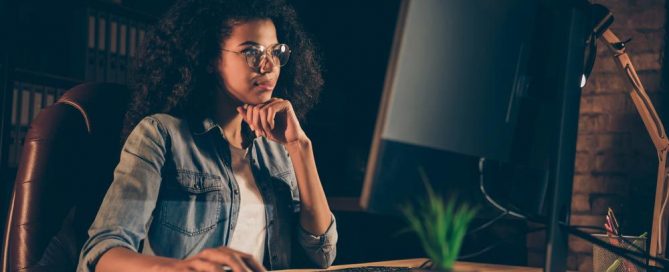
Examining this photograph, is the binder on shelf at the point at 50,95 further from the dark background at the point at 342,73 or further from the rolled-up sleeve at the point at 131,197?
the rolled-up sleeve at the point at 131,197

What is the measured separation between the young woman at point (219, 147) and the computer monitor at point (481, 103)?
0.74m

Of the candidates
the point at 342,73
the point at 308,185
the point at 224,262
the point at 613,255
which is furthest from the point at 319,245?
the point at 342,73

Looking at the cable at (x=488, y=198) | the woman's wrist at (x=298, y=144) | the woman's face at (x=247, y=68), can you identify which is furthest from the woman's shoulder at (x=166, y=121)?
the cable at (x=488, y=198)

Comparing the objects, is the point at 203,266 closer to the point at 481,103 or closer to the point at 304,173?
the point at 481,103

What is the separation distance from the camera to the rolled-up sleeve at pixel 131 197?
1207 millimetres

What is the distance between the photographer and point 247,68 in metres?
1.53

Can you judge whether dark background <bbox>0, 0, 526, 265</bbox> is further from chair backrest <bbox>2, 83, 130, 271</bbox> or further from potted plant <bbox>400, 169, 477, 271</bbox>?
potted plant <bbox>400, 169, 477, 271</bbox>

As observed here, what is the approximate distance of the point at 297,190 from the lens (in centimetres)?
175

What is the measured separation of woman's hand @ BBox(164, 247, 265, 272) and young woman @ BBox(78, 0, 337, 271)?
1.46ft

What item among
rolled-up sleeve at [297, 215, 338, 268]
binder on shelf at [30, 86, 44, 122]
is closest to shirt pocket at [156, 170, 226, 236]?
rolled-up sleeve at [297, 215, 338, 268]

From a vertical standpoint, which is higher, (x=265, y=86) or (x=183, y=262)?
(x=265, y=86)

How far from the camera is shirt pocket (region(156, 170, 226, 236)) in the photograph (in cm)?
144

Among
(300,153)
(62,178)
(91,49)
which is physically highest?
(91,49)

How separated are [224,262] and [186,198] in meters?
0.65
